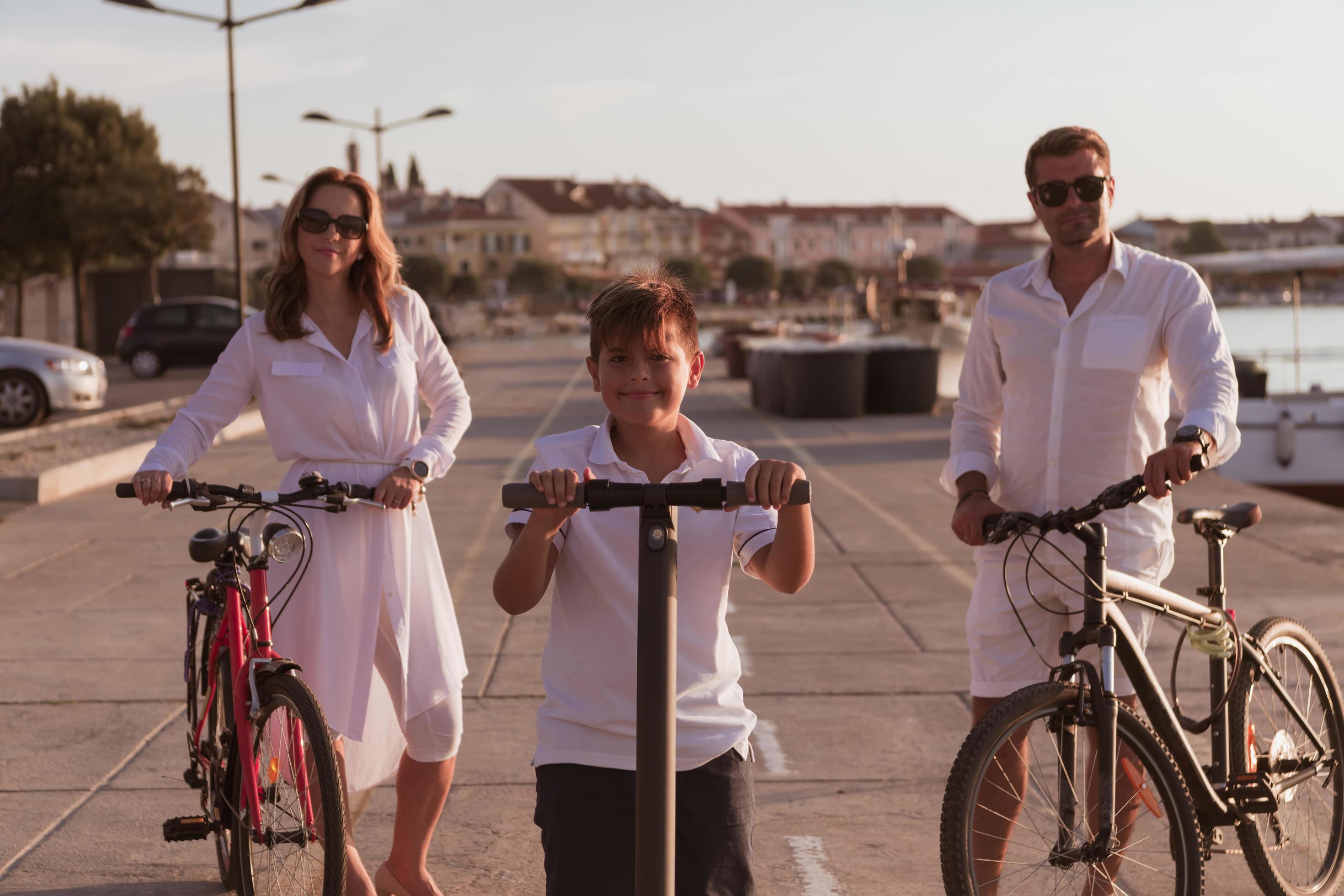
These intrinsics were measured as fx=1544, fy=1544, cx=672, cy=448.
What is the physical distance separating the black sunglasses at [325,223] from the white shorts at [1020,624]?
1.79 metres

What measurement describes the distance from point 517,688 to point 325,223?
320 cm

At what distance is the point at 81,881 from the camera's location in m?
4.28

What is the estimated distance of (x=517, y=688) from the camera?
6.66m

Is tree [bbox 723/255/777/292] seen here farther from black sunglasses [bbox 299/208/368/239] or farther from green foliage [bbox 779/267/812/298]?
black sunglasses [bbox 299/208/368/239]

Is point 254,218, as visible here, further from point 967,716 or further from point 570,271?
point 967,716

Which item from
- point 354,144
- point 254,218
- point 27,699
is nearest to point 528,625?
point 27,699

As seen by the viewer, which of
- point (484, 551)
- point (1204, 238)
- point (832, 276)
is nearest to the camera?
point (484, 551)

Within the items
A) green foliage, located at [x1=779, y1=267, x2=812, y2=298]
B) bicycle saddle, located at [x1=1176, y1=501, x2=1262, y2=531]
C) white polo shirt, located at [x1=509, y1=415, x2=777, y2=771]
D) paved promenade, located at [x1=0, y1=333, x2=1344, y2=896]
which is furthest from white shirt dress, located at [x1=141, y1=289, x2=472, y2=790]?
green foliage, located at [x1=779, y1=267, x2=812, y2=298]

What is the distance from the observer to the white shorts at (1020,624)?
11.8 feet

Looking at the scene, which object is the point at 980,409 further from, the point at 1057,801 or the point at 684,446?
the point at 684,446

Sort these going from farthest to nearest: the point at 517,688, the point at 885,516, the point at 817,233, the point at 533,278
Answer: the point at 817,233, the point at 533,278, the point at 885,516, the point at 517,688

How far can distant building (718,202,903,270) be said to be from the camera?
18538cm

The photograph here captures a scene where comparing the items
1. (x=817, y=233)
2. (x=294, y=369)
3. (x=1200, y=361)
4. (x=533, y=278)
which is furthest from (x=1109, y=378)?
(x=817, y=233)

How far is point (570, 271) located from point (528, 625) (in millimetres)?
140197
